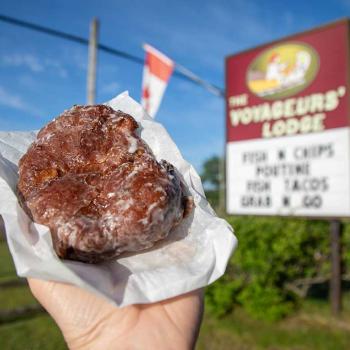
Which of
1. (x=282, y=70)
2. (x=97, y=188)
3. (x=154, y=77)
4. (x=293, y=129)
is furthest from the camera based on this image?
(x=154, y=77)

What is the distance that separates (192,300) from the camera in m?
2.39

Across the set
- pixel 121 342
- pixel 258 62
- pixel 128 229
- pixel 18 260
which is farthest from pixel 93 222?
pixel 258 62

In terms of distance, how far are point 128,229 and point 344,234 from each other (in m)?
6.35

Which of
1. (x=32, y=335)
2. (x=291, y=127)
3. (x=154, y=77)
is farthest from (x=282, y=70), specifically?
(x=32, y=335)

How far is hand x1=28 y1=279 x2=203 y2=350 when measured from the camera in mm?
2191

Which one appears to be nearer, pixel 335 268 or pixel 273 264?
pixel 335 268

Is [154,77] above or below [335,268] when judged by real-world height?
above

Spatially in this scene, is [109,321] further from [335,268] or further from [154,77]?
[154,77]

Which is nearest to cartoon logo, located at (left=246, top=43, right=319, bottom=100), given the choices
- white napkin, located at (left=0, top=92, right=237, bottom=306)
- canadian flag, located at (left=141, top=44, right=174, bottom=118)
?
canadian flag, located at (left=141, top=44, right=174, bottom=118)

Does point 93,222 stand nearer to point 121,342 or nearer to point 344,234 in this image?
point 121,342

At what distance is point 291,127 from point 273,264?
99.6 inches

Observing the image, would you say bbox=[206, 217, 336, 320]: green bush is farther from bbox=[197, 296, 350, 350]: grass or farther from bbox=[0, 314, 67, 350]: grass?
bbox=[0, 314, 67, 350]: grass

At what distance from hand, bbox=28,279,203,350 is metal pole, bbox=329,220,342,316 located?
5.76 m

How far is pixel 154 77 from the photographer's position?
1009 cm
